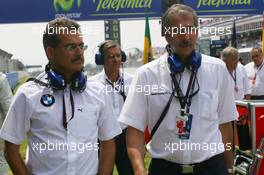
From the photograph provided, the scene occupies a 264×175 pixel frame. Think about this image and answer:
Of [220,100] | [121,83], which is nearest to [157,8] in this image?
[121,83]

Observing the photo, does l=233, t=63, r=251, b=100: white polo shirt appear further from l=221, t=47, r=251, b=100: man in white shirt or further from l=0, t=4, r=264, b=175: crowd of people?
l=0, t=4, r=264, b=175: crowd of people

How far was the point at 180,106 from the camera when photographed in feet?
9.23

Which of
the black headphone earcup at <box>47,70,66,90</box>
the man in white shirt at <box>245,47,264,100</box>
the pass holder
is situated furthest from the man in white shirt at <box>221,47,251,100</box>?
the black headphone earcup at <box>47,70,66,90</box>

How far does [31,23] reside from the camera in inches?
547

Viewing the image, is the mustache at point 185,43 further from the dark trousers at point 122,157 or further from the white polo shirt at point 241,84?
the white polo shirt at point 241,84

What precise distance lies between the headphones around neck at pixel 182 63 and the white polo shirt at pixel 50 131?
57 cm

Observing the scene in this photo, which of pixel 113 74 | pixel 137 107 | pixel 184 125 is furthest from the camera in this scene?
pixel 113 74

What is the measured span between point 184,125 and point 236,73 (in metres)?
5.03

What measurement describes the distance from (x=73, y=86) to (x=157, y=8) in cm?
1184

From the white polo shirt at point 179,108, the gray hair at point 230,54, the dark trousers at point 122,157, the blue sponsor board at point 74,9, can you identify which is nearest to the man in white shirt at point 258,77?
the gray hair at point 230,54

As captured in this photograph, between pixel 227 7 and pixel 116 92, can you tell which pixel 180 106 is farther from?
pixel 227 7

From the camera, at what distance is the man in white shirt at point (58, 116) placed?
2.55 m

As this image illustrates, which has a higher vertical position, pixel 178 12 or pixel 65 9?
pixel 65 9

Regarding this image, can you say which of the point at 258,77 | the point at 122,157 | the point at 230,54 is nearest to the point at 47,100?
the point at 122,157
